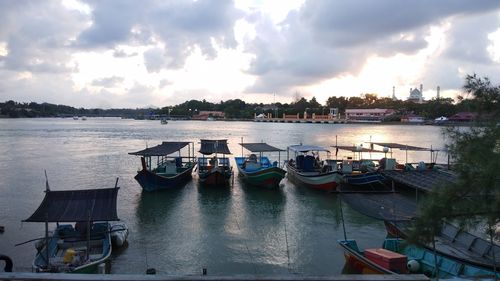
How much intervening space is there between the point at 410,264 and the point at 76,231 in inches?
404

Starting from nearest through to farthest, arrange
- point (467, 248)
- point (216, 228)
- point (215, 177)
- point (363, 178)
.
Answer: point (467, 248) < point (216, 228) < point (363, 178) < point (215, 177)

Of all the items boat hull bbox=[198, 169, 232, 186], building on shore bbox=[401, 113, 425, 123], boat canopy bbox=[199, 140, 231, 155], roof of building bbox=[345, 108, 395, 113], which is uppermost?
roof of building bbox=[345, 108, 395, 113]

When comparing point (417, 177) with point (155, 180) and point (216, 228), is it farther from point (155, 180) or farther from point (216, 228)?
point (155, 180)

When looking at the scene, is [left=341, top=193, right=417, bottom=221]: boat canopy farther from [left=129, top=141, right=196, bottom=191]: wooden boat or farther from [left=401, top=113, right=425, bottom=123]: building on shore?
[left=401, top=113, right=425, bottom=123]: building on shore

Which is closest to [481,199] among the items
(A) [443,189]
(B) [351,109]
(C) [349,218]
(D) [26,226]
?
(A) [443,189]

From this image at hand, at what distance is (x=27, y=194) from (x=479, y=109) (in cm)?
2704

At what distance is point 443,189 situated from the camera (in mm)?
6000

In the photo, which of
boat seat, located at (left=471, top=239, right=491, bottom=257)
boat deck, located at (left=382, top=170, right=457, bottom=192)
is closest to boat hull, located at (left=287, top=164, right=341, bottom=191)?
boat deck, located at (left=382, top=170, right=457, bottom=192)

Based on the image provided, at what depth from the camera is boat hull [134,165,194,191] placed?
84.3 feet

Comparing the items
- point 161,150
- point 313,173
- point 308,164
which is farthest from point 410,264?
point 161,150

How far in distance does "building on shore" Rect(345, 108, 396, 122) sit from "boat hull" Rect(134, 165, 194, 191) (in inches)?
5879

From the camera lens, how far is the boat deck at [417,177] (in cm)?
2414

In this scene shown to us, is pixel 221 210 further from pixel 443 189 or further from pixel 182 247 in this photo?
pixel 443 189

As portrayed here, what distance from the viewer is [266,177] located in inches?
1095
